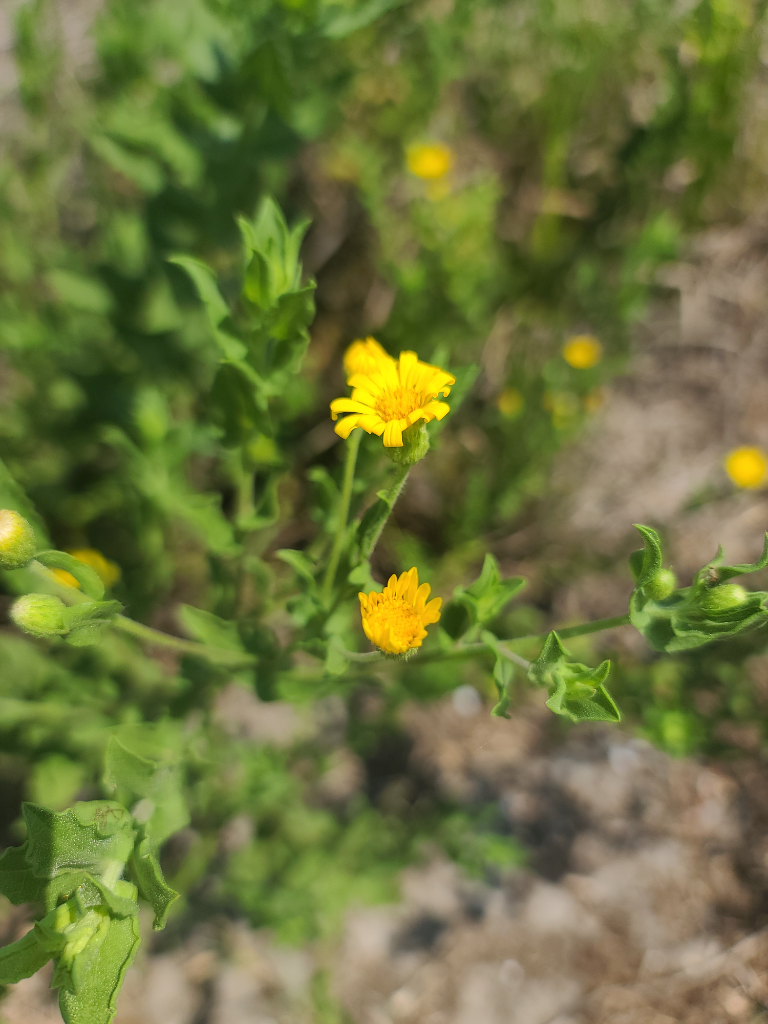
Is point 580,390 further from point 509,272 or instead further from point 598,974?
point 598,974

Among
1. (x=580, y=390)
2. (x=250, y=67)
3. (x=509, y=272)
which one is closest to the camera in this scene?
(x=250, y=67)

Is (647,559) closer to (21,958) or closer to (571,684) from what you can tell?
(571,684)

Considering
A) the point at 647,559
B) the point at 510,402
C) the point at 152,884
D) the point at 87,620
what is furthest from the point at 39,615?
the point at 510,402

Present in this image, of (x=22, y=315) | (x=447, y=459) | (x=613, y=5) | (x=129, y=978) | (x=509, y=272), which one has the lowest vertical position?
(x=129, y=978)

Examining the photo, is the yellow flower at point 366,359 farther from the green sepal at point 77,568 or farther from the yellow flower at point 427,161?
the yellow flower at point 427,161

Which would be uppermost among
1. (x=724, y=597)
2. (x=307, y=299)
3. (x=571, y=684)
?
(x=307, y=299)

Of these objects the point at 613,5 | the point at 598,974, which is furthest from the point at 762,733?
the point at 613,5

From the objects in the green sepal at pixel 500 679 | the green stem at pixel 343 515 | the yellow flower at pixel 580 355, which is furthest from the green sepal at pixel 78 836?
the yellow flower at pixel 580 355
